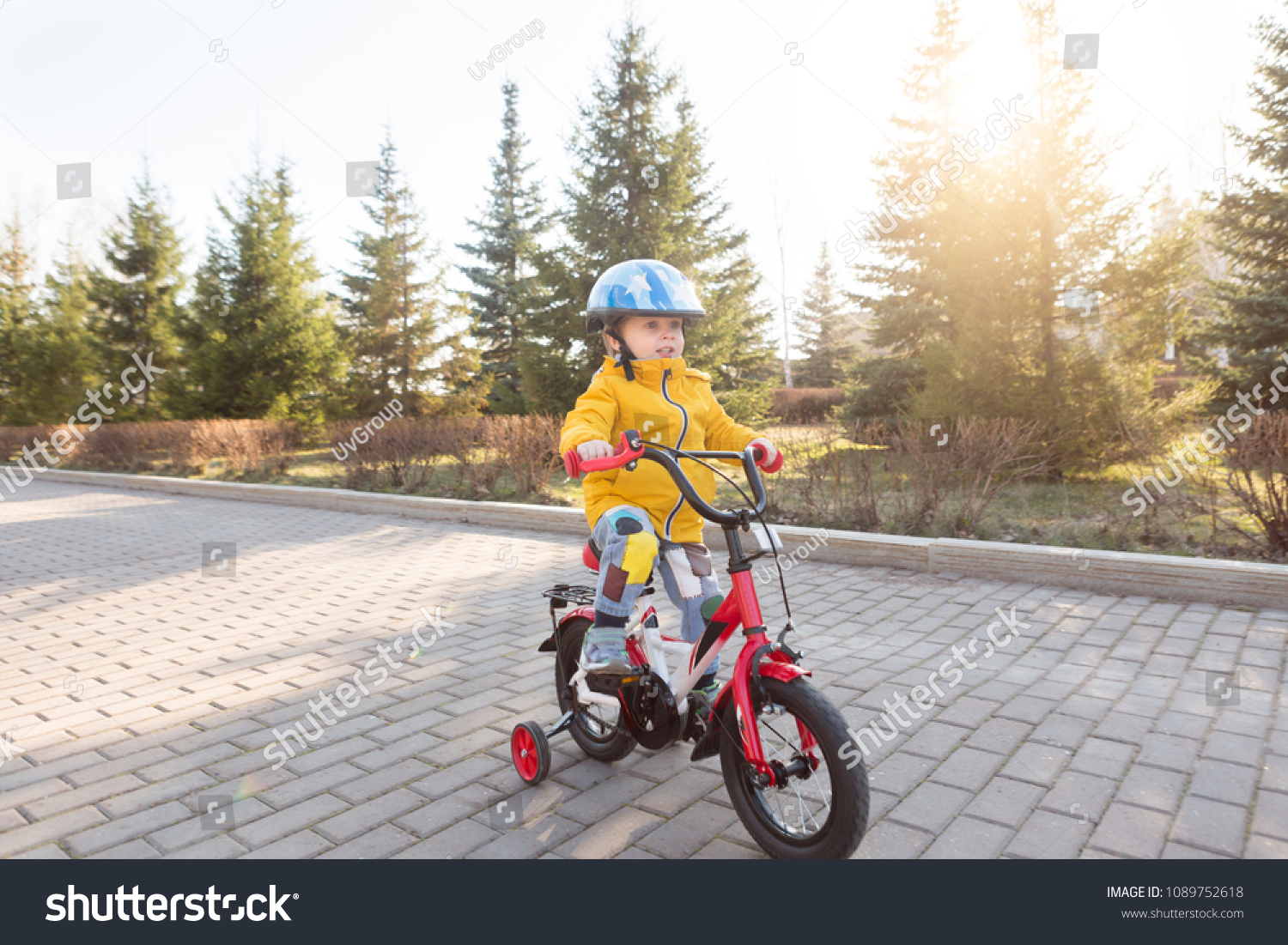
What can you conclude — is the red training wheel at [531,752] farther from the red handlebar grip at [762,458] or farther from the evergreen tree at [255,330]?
the evergreen tree at [255,330]

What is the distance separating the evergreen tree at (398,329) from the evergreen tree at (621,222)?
21.6 feet

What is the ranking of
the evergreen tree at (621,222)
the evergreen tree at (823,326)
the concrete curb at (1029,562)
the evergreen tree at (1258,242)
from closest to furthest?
the concrete curb at (1029,562) → the evergreen tree at (1258,242) → the evergreen tree at (621,222) → the evergreen tree at (823,326)

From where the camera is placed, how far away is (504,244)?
29.5 meters

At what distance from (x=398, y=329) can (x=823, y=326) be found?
23.9m

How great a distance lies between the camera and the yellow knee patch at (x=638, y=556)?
8.54 feet

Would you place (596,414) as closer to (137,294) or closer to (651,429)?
(651,429)

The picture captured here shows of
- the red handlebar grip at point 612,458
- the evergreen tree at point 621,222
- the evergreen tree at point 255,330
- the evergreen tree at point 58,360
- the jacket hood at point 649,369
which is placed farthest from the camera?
the evergreen tree at point 58,360

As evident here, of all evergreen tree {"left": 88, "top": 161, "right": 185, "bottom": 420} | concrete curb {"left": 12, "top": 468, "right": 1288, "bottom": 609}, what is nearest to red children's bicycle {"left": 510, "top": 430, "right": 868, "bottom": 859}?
concrete curb {"left": 12, "top": 468, "right": 1288, "bottom": 609}

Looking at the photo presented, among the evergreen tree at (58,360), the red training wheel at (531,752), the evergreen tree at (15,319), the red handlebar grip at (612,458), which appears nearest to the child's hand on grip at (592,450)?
the red handlebar grip at (612,458)

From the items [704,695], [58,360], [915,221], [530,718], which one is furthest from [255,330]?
[704,695]

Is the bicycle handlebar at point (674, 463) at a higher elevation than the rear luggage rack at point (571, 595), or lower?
higher

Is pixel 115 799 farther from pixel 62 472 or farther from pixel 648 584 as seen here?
pixel 62 472

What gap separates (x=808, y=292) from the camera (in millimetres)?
40688

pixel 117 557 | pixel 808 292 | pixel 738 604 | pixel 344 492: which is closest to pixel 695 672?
pixel 738 604
